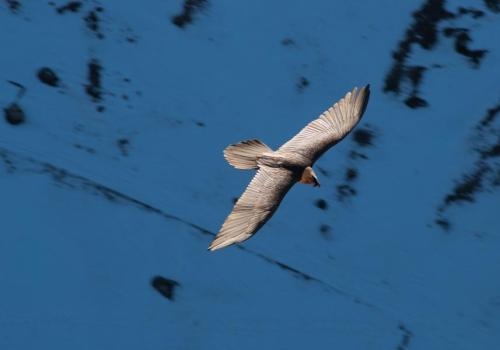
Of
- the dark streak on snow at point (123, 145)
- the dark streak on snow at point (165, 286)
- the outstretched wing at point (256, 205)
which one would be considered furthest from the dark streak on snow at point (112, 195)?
the outstretched wing at point (256, 205)

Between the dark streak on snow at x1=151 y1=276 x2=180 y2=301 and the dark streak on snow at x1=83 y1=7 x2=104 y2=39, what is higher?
the dark streak on snow at x1=83 y1=7 x2=104 y2=39

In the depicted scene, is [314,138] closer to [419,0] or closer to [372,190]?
[372,190]

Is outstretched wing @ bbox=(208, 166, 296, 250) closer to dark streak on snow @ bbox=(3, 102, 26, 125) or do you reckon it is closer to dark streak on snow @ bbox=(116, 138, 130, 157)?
dark streak on snow @ bbox=(116, 138, 130, 157)

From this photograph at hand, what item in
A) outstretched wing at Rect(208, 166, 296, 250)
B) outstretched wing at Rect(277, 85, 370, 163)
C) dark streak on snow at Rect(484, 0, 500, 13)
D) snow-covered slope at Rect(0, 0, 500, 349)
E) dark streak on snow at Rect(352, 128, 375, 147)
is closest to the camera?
outstretched wing at Rect(208, 166, 296, 250)

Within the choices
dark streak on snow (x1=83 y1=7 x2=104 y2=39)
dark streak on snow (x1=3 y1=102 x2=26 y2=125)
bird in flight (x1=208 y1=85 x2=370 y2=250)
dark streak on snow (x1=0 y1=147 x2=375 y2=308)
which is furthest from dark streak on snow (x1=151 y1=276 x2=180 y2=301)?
dark streak on snow (x1=83 y1=7 x2=104 y2=39)

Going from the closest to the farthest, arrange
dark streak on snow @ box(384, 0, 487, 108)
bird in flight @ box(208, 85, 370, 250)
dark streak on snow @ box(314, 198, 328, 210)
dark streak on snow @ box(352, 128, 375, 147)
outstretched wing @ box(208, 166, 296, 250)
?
1. outstretched wing @ box(208, 166, 296, 250)
2. bird in flight @ box(208, 85, 370, 250)
3. dark streak on snow @ box(314, 198, 328, 210)
4. dark streak on snow @ box(352, 128, 375, 147)
5. dark streak on snow @ box(384, 0, 487, 108)

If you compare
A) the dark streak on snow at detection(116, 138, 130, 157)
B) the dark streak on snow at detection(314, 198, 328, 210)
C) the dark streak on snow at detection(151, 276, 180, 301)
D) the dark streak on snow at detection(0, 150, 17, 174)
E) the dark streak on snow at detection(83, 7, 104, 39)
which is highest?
the dark streak on snow at detection(83, 7, 104, 39)

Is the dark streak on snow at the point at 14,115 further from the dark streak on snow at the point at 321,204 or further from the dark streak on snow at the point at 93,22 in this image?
the dark streak on snow at the point at 321,204

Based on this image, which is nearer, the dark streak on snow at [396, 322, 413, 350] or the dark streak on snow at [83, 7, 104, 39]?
the dark streak on snow at [396, 322, 413, 350]
